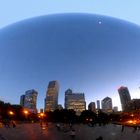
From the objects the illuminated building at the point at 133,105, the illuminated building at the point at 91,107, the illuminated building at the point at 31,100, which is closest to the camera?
the illuminated building at the point at 31,100

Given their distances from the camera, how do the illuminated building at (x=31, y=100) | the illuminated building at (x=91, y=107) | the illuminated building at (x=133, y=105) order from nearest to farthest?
1. the illuminated building at (x=31, y=100)
2. the illuminated building at (x=91, y=107)
3. the illuminated building at (x=133, y=105)

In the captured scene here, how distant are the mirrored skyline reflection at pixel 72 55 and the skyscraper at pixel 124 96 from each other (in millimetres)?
118

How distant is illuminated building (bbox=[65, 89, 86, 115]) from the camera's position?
20.2 ft

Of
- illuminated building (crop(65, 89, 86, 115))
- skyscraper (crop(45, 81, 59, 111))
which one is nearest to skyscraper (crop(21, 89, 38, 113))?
skyscraper (crop(45, 81, 59, 111))

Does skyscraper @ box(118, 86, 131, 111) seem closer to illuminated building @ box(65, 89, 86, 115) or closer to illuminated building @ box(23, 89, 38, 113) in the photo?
illuminated building @ box(65, 89, 86, 115)

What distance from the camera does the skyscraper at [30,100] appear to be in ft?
20.0

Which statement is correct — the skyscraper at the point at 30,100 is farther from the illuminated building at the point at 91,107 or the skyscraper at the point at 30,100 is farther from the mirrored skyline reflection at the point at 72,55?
the illuminated building at the point at 91,107

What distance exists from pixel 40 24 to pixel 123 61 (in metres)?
2.19

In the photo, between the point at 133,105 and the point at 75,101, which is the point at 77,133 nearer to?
the point at 75,101

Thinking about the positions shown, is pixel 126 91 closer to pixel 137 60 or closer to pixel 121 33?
pixel 137 60

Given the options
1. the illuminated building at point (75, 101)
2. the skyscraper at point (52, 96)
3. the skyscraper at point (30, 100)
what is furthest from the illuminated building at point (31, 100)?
the illuminated building at point (75, 101)

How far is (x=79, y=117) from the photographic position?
6305 millimetres

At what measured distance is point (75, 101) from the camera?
20.4ft

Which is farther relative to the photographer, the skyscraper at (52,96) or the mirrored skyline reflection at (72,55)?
the mirrored skyline reflection at (72,55)
